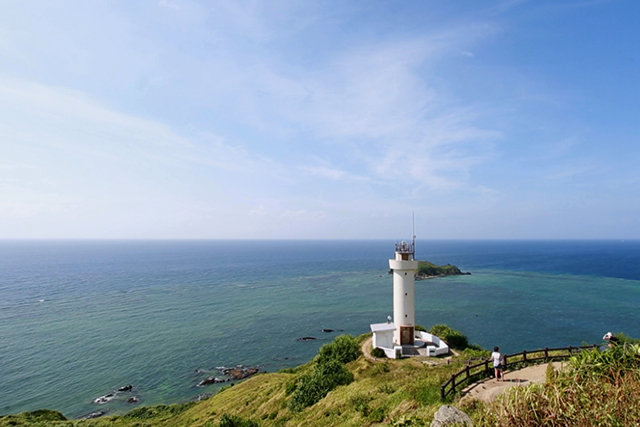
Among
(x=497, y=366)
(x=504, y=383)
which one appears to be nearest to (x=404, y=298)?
(x=497, y=366)

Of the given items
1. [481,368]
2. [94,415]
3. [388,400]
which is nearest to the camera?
[388,400]

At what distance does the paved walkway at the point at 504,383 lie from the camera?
1512cm

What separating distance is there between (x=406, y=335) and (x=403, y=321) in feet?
4.58

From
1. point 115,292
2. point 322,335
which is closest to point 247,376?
point 322,335

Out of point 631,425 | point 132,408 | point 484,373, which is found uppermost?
point 631,425

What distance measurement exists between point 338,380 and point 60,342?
53.3 meters

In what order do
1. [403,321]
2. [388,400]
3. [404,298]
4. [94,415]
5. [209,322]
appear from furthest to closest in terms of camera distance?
[209,322], [94,415], [404,298], [403,321], [388,400]

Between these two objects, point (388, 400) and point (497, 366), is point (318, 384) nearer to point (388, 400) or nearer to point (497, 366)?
point (388, 400)

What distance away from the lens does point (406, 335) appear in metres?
33.0

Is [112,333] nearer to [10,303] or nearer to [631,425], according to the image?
[10,303]

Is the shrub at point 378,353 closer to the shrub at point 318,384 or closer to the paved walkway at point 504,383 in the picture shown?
the shrub at point 318,384

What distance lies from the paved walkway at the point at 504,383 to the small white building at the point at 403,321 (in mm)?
14556

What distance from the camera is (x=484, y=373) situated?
1723 centimetres

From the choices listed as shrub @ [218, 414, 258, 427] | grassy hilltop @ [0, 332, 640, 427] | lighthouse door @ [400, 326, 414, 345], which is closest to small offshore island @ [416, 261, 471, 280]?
grassy hilltop @ [0, 332, 640, 427]
